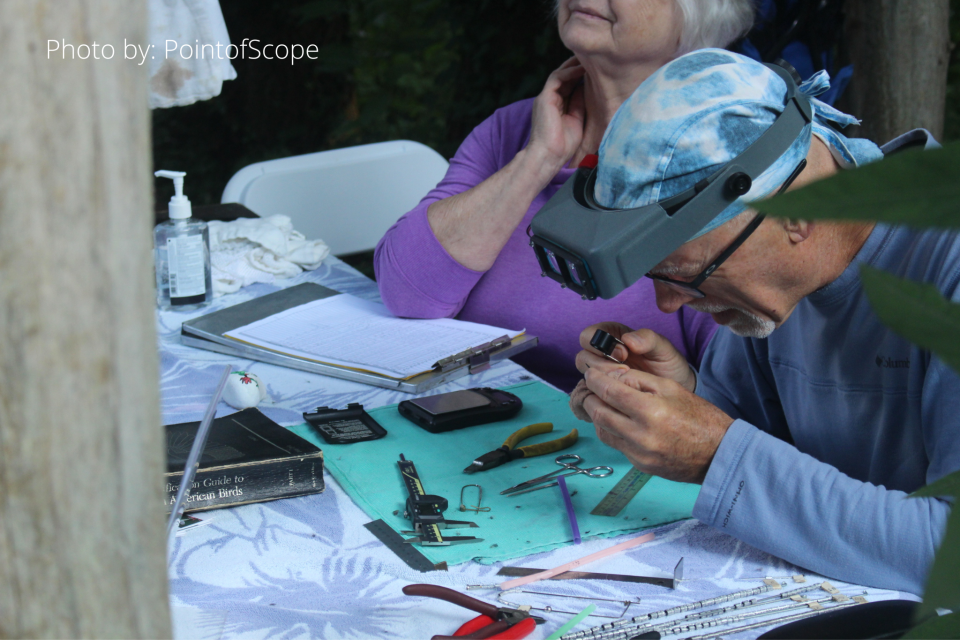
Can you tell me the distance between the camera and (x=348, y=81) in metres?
4.21

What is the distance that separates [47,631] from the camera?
0.33 meters

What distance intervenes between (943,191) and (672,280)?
747mm

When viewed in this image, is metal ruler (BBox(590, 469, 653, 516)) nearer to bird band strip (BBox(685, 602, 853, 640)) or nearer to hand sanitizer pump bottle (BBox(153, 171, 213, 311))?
bird band strip (BBox(685, 602, 853, 640))

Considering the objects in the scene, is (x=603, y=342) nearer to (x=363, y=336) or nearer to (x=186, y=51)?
(x=363, y=336)

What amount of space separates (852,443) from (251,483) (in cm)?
75

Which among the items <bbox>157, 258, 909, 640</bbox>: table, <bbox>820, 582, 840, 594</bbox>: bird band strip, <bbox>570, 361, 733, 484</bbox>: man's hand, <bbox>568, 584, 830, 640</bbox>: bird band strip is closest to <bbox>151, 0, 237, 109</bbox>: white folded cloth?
<bbox>157, 258, 909, 640</bbox>: table

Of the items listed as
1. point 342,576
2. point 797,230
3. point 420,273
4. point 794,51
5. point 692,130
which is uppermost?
point 794,51

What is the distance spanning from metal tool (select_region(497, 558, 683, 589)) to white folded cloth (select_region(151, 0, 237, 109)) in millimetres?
807

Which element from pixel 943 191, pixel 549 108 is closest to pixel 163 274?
pixel 549 108

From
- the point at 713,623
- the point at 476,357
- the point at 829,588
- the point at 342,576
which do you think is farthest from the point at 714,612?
the point at 476,357

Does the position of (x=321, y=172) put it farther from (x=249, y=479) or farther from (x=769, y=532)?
(x=769, y=532)

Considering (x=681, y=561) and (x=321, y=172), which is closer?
(x=681, y=561)

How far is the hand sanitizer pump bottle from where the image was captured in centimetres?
166

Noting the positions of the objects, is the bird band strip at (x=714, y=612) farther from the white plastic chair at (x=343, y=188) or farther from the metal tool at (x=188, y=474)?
the white plastic chair at (x=343, y=188)
